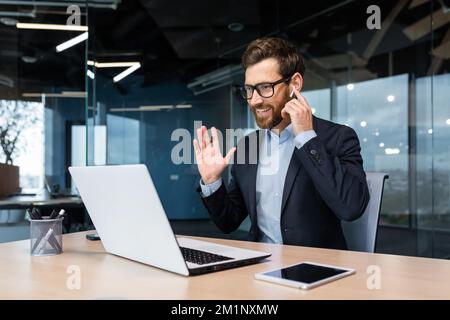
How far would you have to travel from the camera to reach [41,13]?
14.0 feet

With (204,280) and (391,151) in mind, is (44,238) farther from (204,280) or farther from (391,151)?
(391,151)

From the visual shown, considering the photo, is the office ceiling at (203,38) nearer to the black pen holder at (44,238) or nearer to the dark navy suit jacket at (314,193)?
the dark navy suit jacket at (314,193)

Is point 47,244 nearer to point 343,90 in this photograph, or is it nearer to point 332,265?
point 332,265

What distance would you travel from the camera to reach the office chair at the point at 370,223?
1447mm

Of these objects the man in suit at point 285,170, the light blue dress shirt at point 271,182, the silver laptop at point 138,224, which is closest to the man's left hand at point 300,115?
the man in suit at point 285,170

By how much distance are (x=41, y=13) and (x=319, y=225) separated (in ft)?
13.4

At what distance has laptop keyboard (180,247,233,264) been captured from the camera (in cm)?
103

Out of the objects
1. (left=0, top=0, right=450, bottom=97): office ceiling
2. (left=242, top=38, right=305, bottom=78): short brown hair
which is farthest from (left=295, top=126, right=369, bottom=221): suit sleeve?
(left=0, top=0, right=450, bottom=97): office ceiling

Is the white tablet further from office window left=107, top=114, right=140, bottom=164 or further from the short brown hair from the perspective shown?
office window left=107, top=114, right=140, bottom=164

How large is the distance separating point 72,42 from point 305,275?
4.35m

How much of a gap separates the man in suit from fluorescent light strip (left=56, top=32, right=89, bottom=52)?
10.2 feet

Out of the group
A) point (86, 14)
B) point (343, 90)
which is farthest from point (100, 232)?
point (343, 90)

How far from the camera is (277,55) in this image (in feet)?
5.16
